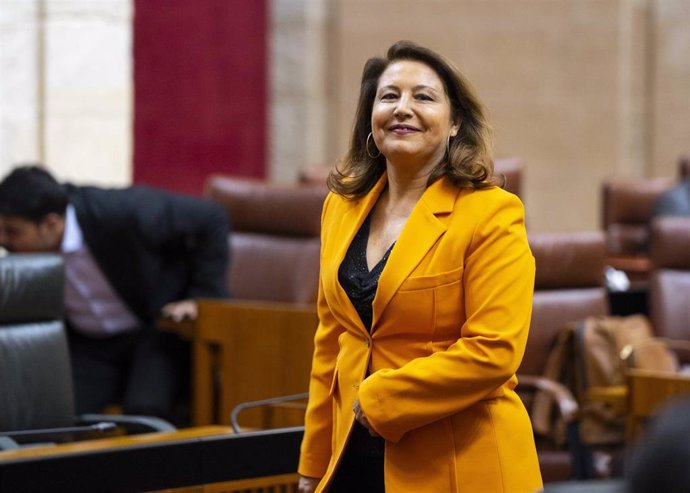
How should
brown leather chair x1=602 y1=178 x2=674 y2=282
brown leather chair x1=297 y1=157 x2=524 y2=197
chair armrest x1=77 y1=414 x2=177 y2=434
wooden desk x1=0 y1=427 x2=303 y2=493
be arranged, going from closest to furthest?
wooden desk x1=0 y1=427 x2=303 y2=493 → chair armrest x1=77 y1=414 x2=177 y2=434 → brown leather chair x1=297 y1=157 x2=524 y2=197 → brown leather chair x1=602 y1=178 x2=674 y2=282

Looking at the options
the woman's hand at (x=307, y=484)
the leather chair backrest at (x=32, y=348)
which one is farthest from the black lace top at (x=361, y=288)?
the leather chair backrest at (x=32, y=348)

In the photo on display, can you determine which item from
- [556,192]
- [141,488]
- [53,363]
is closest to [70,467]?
[141,488]

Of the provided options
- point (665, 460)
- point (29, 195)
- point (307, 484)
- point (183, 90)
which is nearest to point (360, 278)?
point (307, 484)

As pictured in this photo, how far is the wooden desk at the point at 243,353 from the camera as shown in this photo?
372 centimetres

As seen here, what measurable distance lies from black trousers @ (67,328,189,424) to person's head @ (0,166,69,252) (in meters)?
0.40

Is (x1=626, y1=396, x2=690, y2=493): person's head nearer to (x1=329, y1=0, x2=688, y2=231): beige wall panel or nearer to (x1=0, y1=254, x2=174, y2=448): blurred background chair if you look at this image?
(x1=0, y1=254, x2=174, y2=448): blurred background chair

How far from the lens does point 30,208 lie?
3.79 metres

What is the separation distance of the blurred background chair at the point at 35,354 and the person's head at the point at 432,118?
124 cm

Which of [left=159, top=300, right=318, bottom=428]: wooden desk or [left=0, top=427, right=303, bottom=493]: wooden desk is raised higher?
[left=0, top=427, right=303, bottom=493]: wooden desk

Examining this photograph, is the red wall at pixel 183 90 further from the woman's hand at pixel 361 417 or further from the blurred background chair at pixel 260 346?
the woman's hand at pixel 361 417

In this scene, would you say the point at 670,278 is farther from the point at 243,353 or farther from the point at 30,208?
the point at 30,208

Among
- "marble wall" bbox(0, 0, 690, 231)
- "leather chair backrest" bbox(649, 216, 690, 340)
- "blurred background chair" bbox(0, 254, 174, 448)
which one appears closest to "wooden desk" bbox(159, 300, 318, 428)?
"blurred background chair" bbox(0, 254, 174, 448)

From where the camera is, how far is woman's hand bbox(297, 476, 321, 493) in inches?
91.0

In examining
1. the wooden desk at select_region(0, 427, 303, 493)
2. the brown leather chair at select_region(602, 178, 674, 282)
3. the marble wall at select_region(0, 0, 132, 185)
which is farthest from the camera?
the brown leather chair at select_region(602, 178, 674, 282)
